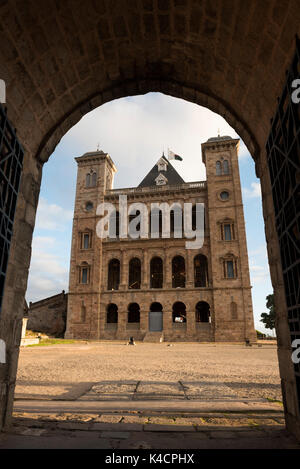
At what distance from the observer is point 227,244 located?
3225 cm

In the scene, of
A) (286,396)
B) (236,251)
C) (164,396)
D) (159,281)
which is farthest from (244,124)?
(159,281)

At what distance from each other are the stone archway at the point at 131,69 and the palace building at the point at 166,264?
2797cm

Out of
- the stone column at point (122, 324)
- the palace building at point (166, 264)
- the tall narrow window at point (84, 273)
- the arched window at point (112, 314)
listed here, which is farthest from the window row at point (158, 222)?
the stone column at point (122, 324)

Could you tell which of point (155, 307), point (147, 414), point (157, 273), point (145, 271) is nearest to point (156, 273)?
point (157, 273)

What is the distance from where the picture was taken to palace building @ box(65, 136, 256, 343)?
30859mm

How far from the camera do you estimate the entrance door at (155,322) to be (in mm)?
31906

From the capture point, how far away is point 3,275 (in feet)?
11.4

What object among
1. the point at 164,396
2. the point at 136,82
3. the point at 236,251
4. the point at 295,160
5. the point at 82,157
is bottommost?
the point at 164,396

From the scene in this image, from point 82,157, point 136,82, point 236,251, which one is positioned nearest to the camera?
point 136,82

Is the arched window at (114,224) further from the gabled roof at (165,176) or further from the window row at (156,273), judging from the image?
the gabled roof at (165,176)

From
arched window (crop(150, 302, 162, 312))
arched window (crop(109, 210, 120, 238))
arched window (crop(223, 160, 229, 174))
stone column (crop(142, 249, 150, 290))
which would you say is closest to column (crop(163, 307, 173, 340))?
arched window (crop(150, 302, 162, 312))

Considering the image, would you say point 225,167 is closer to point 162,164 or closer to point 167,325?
point 162,164
